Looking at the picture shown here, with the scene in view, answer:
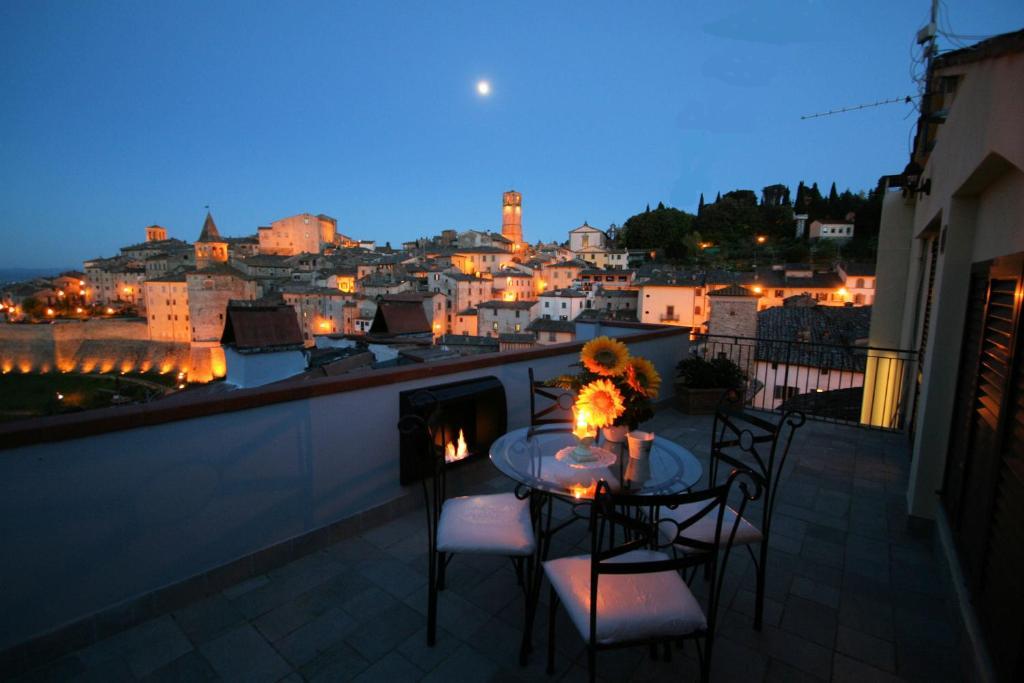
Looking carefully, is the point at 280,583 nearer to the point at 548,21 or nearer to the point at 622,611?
the point at 622,611

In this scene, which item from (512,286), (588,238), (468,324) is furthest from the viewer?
(588,238)

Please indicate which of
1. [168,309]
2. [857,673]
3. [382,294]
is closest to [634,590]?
[857,673]

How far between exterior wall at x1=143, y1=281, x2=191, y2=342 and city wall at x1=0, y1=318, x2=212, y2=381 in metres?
0.96

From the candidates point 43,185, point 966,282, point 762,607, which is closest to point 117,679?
point 762,607

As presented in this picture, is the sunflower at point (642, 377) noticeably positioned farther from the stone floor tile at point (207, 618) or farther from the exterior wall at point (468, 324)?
the exterior wall at point (468, 324)

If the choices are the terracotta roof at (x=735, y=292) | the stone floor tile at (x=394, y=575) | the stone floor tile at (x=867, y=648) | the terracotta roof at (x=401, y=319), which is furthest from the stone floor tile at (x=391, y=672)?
the terracotta roof at (x=735, y=292)

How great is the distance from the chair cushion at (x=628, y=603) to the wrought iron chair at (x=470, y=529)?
21cm

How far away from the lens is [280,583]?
241cm

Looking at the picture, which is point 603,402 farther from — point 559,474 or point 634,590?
point 634,590

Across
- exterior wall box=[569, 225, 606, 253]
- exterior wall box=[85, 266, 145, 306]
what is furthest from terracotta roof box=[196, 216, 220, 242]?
exterior wall box=[569, 225, 606, 253]

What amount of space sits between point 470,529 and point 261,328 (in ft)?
25.9

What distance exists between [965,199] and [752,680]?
3168 millimetres

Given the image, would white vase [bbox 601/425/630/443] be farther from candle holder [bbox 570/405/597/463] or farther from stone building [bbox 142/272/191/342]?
stone building [bbox 142/272/191/342]

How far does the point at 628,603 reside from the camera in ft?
5.18
